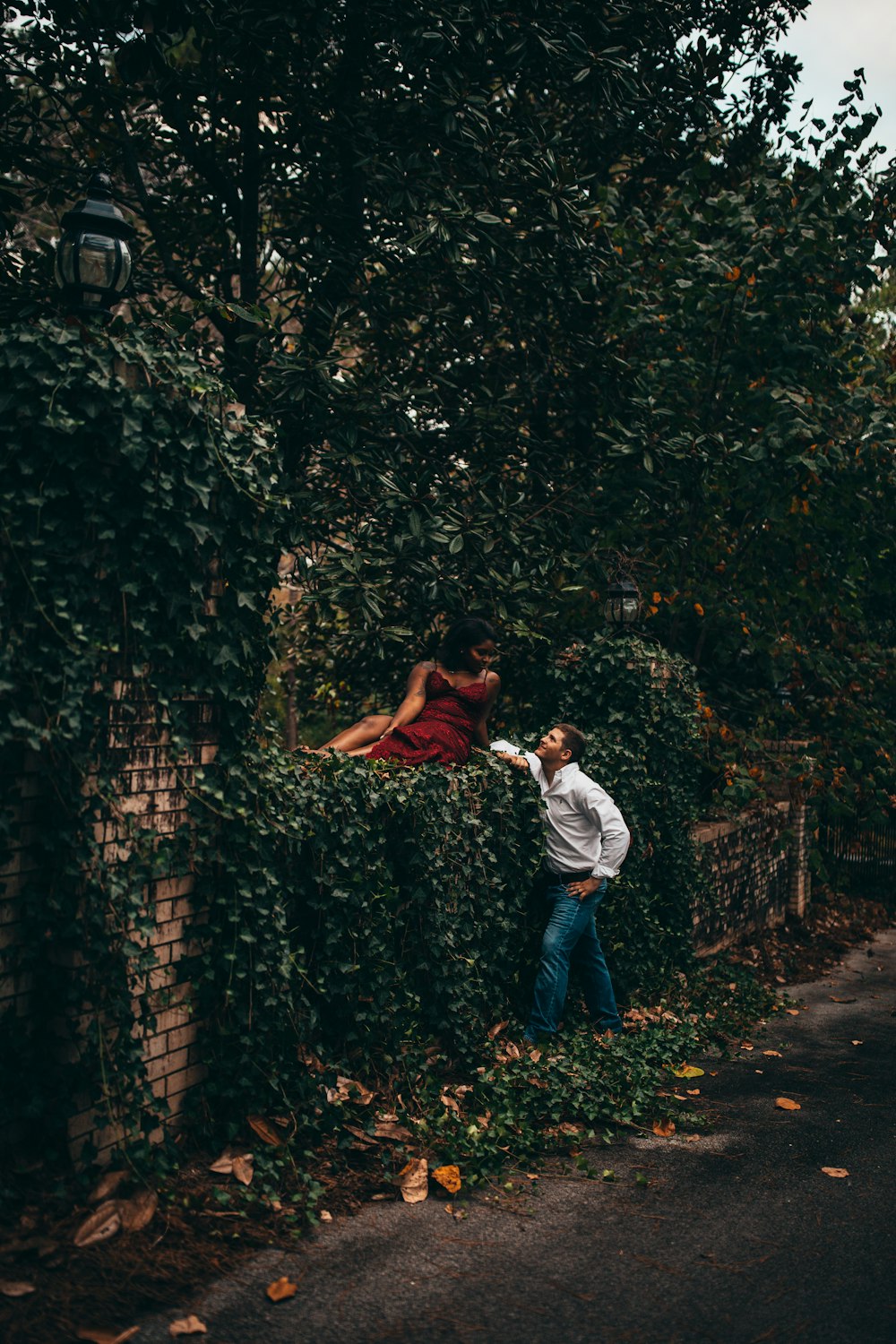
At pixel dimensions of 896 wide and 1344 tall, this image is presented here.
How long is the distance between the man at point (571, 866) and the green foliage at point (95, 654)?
9.49ft

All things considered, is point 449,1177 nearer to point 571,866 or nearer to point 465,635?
point 571,866

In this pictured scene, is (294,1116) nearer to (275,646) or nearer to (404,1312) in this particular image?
(404,1312)

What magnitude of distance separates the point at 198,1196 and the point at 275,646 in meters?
2.21

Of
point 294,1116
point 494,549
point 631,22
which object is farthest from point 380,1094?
point 631,22

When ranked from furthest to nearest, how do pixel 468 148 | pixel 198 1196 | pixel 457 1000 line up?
pixel 468 148, pixel 457 1000, pixel 198 1196

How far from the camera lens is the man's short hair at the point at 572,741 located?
265 inches

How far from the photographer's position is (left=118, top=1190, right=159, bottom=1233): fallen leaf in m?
3.62

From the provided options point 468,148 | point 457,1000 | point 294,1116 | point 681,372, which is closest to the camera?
point 294,1116

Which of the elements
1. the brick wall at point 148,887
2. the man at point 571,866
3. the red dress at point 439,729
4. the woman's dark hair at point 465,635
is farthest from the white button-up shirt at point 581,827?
the brick wall at point 148,887

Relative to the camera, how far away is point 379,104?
27.4ft

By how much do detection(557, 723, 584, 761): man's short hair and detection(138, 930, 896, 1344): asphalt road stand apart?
2255 millimetres

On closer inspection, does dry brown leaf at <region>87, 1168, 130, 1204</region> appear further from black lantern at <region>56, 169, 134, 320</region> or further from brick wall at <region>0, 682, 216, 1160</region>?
black lantern at <region>56, 169, 134, 320</region>

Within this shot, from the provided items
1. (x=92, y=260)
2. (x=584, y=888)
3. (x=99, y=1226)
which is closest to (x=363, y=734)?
(x=584, y=888)

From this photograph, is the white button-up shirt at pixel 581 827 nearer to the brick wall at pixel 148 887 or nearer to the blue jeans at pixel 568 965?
the blue jeans at pixel 568 965
